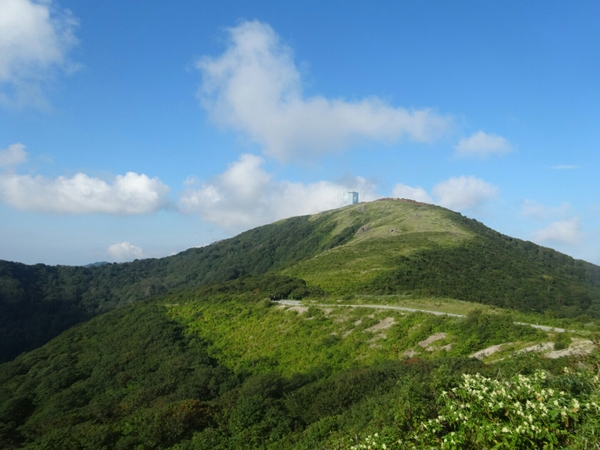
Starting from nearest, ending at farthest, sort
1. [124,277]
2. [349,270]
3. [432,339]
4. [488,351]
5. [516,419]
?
[516,419] → [488,351] → [432,339] → [349,270] → [124,277]

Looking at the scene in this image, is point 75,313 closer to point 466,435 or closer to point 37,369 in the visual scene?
point 37,369

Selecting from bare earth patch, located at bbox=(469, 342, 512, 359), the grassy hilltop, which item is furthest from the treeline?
bare earth patch, located at bbox=(469, 342, 512, 359)

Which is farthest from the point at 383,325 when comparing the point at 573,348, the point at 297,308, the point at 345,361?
the point at 573,348

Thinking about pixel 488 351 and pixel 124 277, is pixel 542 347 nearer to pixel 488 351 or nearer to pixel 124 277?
pixel 488 351

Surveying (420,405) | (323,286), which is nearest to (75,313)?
(323,286)

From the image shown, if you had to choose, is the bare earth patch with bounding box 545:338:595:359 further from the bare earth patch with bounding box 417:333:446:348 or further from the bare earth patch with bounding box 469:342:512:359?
the bare earth patch with bounding box 417:333:446:348

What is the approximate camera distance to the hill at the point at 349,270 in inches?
1882

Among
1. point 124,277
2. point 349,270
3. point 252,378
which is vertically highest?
point 124,277

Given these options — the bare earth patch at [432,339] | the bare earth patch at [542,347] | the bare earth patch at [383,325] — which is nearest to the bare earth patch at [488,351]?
the bare earth patch at [542,347]

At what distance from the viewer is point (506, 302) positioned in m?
45.2

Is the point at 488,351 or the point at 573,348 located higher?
the point at 573,348

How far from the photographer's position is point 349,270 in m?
51.8

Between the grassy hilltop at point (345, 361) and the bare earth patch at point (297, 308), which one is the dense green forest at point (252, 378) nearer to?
the grassy hilltop at point (345, 361)

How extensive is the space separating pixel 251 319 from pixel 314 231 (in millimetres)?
86494
